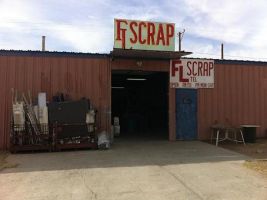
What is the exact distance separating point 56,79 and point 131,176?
6505 mm

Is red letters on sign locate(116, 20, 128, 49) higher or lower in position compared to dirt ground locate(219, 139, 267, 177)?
higher

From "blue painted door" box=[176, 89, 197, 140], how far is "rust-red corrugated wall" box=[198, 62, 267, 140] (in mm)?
257

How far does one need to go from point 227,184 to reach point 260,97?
9562 millimetres

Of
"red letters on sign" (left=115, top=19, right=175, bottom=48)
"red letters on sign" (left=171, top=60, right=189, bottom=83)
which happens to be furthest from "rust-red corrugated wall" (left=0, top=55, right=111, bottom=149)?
"red letters on sign" (left=171, top=60, right=189, bottom=83)

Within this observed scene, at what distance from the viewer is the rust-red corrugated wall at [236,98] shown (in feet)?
54.9

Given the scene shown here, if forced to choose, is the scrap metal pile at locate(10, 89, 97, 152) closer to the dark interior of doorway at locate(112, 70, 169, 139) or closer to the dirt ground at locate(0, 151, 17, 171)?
the dirt ground at locate(0, 151, 17, 171)

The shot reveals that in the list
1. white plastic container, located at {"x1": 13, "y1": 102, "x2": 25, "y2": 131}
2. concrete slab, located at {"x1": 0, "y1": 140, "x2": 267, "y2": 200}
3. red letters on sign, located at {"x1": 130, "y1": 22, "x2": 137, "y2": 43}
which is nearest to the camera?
concrete slab, located at {"x1": 0, "y1": 140, "x2": 267, "y2": 200}

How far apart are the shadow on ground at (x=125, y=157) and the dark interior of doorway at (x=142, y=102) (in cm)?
463

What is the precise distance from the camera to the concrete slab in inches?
320

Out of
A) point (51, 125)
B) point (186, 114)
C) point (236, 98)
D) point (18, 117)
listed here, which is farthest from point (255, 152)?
point (18, 117)

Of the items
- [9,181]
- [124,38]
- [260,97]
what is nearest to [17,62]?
[124,38]

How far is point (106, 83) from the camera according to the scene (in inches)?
604

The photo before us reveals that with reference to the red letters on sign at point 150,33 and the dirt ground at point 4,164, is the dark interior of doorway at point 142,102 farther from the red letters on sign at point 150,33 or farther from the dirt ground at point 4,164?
the dirt ground at point 4,164

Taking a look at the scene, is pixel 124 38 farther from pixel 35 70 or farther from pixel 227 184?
pixel 227 184
